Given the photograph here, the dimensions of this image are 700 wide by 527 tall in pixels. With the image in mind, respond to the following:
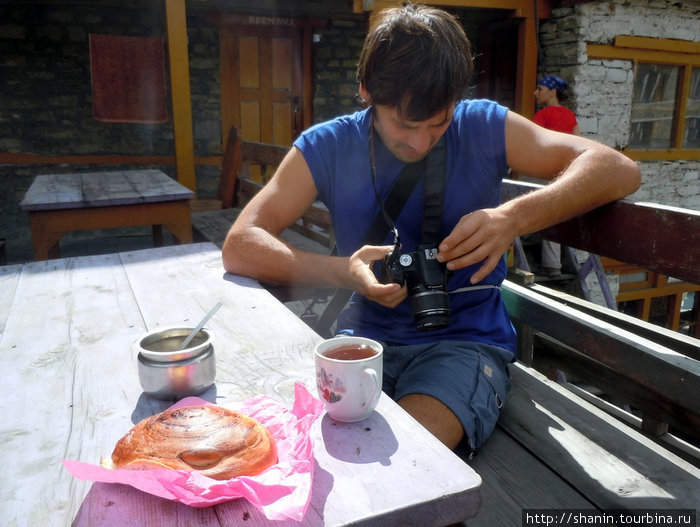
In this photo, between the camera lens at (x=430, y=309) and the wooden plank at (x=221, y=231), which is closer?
the camera lens at (x=430, y=309)

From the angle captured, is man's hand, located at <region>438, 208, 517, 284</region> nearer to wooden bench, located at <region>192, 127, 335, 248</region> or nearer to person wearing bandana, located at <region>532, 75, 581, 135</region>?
wooden bench, located at <region>192, 127, 335, 248</region>

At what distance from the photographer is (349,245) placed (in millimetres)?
1917

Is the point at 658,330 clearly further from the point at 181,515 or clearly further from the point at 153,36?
the point at 153,36

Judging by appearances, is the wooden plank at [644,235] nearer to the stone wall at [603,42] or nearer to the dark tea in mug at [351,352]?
the dark tea in mug at [351,352]

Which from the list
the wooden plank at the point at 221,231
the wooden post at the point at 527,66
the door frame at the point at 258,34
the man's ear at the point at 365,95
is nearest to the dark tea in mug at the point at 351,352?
the man's ear at the point at 365,95

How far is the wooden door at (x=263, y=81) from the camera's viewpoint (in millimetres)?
7531

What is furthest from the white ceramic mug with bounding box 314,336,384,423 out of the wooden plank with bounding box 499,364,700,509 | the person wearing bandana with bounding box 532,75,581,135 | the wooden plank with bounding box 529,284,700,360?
the person wearing bandana with bounding box 532,75,581,135

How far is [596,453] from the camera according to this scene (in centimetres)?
143

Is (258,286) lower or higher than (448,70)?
lower

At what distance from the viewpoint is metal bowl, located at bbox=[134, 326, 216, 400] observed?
Answer: 104 cm

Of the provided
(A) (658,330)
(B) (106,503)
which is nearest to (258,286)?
(B) (106,503)

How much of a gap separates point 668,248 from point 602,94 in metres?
6.61

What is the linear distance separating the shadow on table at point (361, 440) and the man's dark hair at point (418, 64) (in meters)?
0.93

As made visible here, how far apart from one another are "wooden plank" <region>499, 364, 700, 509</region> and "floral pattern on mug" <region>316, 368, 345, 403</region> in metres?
0.70
